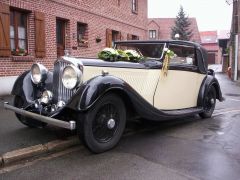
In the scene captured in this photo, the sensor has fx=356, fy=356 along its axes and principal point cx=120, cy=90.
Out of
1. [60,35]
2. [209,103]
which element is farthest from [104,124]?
[60,35]

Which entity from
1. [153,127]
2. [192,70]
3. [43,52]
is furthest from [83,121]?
[43,52]

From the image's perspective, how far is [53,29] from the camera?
12.6 m

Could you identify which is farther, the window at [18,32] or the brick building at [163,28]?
the brick building at [163,28]

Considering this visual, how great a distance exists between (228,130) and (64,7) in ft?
28.3

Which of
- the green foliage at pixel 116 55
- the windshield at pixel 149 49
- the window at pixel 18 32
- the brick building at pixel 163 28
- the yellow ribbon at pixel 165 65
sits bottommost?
the yellow ribbon at pixel 165 65

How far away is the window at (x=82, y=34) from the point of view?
1455 cm

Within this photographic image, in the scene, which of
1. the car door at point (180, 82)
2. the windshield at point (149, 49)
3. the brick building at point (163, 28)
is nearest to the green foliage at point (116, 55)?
the windshield at point (149, 49)

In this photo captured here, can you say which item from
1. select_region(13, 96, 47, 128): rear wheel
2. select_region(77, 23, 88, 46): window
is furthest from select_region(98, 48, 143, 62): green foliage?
select_region(77, 23, 88, 46): window

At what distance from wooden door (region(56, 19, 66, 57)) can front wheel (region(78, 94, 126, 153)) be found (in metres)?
8.57

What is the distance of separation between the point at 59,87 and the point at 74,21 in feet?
29.2

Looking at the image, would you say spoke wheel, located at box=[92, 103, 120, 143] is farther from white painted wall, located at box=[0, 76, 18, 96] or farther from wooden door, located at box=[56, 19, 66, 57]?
wooden door, located at box=[56, 19, 66, 57]

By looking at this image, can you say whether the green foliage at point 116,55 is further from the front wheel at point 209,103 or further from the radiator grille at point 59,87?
the front wheel at point 209,103

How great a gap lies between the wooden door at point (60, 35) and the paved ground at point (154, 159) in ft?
24.4

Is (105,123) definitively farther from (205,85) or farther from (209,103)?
(209,103)
